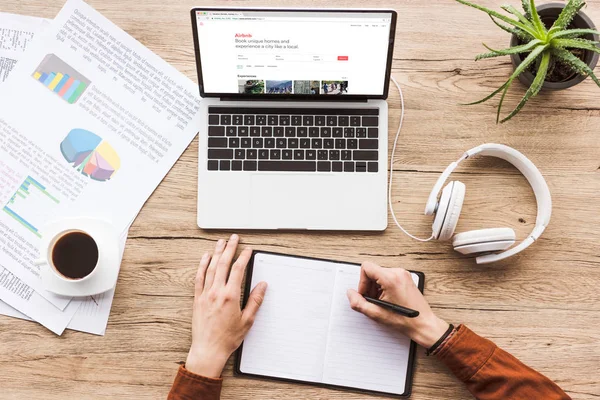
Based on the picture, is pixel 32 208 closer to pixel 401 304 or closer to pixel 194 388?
pixel 194 388

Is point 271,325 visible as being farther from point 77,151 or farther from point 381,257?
point 77,151

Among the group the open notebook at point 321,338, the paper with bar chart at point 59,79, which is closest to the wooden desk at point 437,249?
the open notebook at point 321,338

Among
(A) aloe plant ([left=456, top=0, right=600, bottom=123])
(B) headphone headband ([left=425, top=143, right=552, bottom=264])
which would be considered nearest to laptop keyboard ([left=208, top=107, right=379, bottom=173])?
(B) headphone headband ([left=425, top=143, right=552, bottom=264])

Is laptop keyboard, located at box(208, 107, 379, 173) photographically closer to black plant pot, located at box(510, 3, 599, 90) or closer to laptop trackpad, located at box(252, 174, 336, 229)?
laptop trackpad, located at box(252, 174, 336, 229)

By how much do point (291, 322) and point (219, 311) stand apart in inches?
5.2

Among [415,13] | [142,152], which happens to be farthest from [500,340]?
[142,152]

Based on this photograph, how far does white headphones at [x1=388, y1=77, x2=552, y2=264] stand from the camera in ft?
3.09

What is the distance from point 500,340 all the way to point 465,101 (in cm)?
44

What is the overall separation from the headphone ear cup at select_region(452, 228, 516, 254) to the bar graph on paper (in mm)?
737

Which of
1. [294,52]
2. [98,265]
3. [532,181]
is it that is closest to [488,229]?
[532,181]

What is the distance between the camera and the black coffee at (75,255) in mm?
958

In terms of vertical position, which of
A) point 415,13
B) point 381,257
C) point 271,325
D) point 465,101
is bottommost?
point 271,325

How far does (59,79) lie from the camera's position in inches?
40.8

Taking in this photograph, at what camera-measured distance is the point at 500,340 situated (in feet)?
3.30
